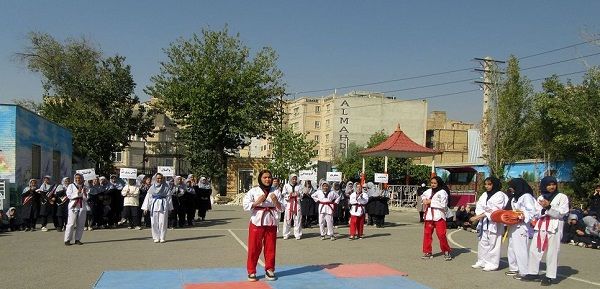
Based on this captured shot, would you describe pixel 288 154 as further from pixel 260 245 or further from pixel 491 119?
pixel 260 245

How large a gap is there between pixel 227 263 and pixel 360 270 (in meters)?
2.65

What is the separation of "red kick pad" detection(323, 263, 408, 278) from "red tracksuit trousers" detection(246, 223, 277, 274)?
49.8 inches

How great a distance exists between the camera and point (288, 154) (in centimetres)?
4488

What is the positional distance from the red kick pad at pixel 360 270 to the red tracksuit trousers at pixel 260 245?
126 cm

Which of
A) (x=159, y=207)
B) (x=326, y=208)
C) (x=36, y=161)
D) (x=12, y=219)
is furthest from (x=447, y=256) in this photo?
(x=36, y=161)

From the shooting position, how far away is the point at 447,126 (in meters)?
88.8

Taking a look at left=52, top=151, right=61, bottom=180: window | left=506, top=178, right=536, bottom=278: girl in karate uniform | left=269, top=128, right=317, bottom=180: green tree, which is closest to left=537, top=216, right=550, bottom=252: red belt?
left=506, top=178, right=536, bottom=278: girl in karate uniform

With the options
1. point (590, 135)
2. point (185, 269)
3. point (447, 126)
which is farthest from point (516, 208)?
point (447, 126)

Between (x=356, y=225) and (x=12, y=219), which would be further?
(x=12, y=219)

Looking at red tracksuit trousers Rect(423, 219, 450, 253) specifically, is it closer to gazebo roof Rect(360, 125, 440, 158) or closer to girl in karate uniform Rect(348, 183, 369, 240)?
girl in karate uniform Rect(348, 183, 369, 240)

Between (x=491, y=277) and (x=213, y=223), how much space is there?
12.8m

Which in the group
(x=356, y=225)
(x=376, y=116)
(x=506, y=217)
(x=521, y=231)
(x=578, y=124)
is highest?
(x=376, y=116)

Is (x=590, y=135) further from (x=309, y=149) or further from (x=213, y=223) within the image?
(x=309, y=149)

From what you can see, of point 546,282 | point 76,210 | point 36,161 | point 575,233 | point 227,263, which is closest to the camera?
point 546,282
